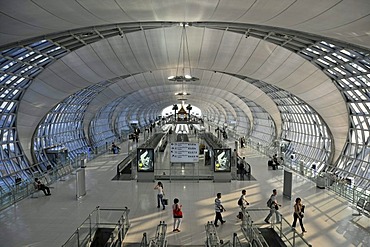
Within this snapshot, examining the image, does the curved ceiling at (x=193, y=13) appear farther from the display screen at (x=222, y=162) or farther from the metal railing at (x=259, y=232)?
the display screen at (x=222, y=162)

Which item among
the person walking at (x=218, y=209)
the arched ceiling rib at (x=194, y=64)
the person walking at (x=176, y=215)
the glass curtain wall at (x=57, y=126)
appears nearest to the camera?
the person walking at (x=176, y=215)

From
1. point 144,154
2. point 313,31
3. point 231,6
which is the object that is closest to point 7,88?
point 144,154

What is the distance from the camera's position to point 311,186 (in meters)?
17.8

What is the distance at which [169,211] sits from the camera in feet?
44.0

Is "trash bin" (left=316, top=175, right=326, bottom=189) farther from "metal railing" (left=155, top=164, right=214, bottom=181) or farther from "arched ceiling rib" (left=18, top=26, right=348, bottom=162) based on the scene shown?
"arched ceiling rib" (left=18, top=26, right=348, bottom=162)

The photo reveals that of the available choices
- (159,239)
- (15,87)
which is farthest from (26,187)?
(15,87)

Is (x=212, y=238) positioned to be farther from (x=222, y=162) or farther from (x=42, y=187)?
(x=42, y=187)

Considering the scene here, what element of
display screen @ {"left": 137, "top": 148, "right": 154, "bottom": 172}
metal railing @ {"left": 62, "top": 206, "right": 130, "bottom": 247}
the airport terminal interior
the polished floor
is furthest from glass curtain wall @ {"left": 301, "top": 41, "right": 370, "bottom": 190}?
metal railing @ {"left": 62, "top": 206, "right": 130, "bottom": 247}

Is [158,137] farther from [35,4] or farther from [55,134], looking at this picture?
[35,4]

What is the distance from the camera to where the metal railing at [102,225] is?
29.4 ft

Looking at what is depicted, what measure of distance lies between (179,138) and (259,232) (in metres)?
24.1

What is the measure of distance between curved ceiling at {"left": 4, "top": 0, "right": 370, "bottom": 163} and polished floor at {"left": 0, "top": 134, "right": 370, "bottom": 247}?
7.04 meters

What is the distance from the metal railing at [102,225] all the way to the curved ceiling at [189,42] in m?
7.18

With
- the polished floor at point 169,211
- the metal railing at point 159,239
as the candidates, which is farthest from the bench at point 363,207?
the metal railing at point 159,239
